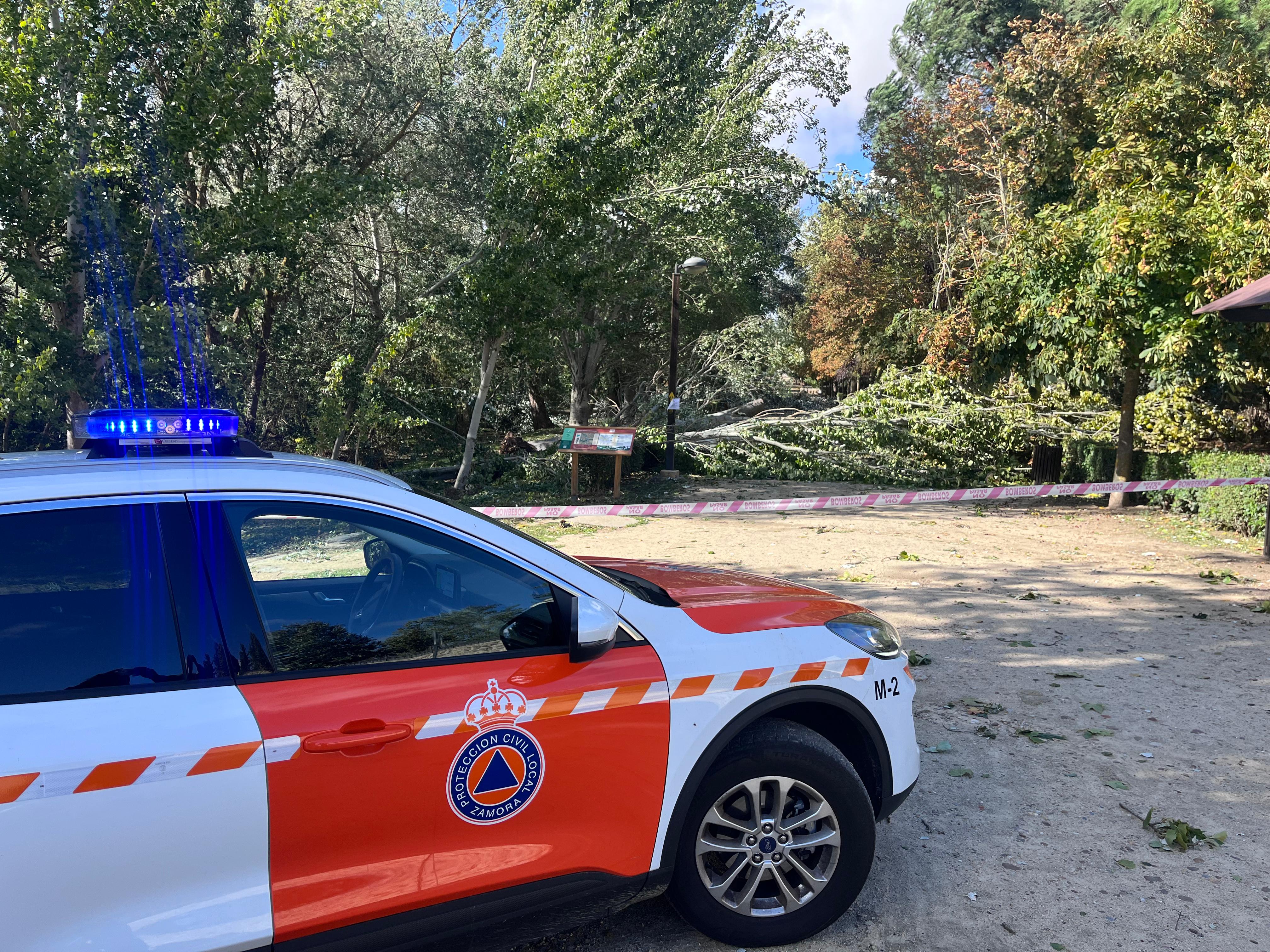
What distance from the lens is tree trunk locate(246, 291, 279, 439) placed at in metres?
15.9

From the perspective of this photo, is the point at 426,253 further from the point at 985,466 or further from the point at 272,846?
the point at 272,846

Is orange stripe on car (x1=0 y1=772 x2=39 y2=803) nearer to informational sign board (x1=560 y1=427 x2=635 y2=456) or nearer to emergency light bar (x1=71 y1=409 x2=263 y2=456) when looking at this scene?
emergency light bar (x1=71 y1=409 x2=263 y2=456)

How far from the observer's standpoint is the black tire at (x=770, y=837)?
2.71 m

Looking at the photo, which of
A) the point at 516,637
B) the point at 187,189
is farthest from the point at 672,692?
the point at 187,189

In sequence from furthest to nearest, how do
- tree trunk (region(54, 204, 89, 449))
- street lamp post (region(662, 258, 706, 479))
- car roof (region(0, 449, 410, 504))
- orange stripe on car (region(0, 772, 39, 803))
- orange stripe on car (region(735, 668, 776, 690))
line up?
street lamp post (region(662, 258, 706, 479)) < tree trunk (region(54, 204, 89, 449)) < orange stripe on car (region(735, 668, 776, 690)) < car roof (region(0, 449, 410, 504)) < orange stripe on car (region(0, 772, 39, 803))

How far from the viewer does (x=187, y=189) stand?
12.9 metres

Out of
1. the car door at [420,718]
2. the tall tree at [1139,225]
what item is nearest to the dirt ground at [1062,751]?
the car door at [420,718]

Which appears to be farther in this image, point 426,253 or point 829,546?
point 426,253

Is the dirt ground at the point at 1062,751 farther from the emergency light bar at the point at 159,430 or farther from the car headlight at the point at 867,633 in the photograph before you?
the emergency light bar at the point at 159,430

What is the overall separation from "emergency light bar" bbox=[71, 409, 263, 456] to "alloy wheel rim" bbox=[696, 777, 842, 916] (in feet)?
6.03

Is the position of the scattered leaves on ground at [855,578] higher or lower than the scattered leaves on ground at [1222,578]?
lower

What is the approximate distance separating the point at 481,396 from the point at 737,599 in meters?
13.0

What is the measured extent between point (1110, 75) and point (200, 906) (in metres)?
19.0

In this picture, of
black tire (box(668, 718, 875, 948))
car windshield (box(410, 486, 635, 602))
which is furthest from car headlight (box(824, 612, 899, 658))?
car windshield (box(410, 486, 635, 602))
